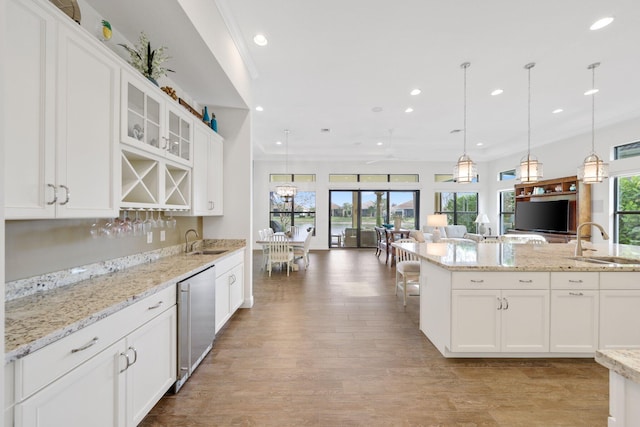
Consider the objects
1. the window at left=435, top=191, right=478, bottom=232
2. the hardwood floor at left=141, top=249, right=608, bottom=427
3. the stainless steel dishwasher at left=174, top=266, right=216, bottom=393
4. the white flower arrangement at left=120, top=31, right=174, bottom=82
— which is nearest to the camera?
the hardwood floor at left=141, top=249, right=608, bottom=427

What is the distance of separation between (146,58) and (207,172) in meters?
1.28

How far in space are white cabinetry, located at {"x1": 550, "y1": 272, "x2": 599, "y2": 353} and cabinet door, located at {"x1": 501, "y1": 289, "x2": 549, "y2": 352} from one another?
8 cm

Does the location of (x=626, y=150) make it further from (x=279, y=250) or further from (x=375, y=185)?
(x=279, y=250)

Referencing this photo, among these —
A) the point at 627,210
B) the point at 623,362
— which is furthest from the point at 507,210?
the point at 623,362

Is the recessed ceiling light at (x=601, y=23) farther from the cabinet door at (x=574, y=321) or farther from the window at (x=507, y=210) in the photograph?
the window at (x=507, y=210)

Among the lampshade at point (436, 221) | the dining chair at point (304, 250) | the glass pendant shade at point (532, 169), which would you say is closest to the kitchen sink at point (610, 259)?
the glass pendant shade at point (532, 169)

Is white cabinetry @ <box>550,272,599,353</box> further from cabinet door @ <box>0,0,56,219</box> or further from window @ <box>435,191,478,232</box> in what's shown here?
window @ <box>435,191,478,232</box>

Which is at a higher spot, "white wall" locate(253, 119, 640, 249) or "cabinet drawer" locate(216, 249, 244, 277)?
"white wall" locate(253, 119, 640, 249)

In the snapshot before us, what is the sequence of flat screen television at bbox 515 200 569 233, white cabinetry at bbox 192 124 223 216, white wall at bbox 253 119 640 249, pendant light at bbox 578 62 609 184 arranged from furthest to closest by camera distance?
1. white wall at bbox 253 119 640 249
2. flat screen television at bbox 515 200 569 233
3. pendant light at bbox 578 62 609 184
4. white cabinetry at bbox 192 124 223 216

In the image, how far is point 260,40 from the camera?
307 centimetres

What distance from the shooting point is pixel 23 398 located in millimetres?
966

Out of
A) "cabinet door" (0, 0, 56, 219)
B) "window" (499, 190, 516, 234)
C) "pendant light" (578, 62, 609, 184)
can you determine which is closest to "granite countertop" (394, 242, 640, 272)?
"pendant light" (578, 62, 609, 184)

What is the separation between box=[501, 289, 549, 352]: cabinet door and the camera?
2.37 meters

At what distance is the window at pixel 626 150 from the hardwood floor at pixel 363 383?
5.49 m
